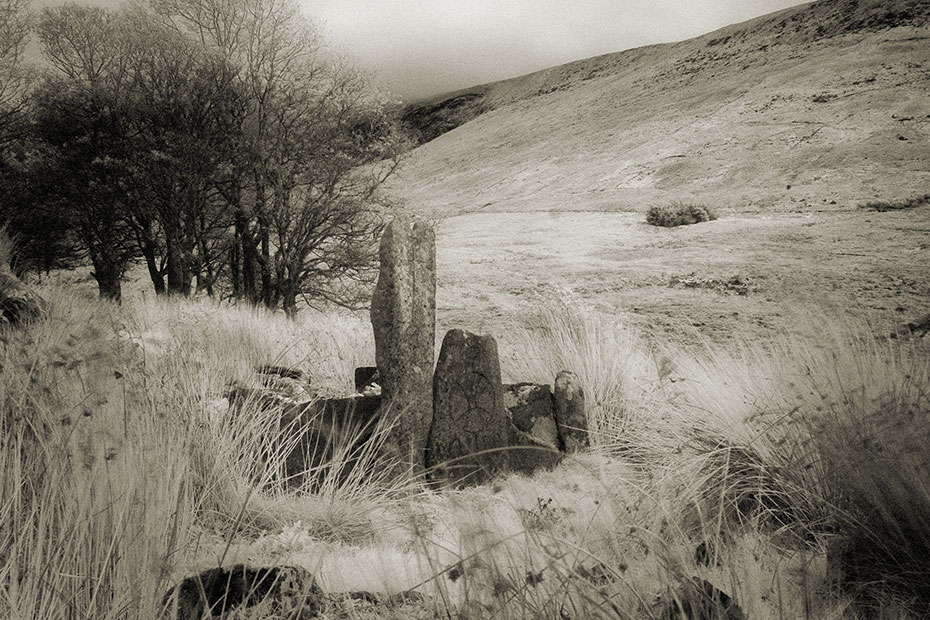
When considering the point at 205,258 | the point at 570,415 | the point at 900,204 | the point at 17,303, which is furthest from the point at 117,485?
the point at 900,204

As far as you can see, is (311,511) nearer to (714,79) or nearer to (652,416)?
(652,416)

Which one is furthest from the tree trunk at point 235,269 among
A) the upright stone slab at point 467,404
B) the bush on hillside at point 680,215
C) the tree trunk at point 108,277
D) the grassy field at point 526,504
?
the bush on hillside at point 680,215

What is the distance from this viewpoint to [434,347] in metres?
5.29

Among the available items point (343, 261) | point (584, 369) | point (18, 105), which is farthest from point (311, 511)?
point (18, 105)

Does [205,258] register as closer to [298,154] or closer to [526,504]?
[298,154]

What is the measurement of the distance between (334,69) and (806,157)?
66.4 feet

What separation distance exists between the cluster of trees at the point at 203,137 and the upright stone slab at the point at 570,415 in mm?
9561

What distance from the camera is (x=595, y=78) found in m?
66.2

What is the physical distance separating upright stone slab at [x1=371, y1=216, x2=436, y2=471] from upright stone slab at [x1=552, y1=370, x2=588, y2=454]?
1168 mm

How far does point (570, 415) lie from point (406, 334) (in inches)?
63.4

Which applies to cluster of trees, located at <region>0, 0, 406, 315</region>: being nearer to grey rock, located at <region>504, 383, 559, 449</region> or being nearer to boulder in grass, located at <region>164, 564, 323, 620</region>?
grey rock, located at <region>504, 383, 559, 449</region>

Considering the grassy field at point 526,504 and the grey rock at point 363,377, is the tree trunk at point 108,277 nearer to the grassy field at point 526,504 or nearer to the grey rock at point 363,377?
the grey rock at point 363,377

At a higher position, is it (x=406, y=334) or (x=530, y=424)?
(x=406, y=334)

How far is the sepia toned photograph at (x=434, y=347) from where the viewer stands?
2092 mm
